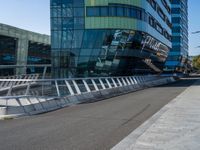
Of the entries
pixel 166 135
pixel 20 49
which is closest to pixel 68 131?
pixel 166 135

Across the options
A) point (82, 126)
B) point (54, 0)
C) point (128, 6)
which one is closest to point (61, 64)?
point (54, 0)

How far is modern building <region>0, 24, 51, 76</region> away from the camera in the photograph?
216ft

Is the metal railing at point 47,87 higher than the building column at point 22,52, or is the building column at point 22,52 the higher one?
the building column at point 22,52

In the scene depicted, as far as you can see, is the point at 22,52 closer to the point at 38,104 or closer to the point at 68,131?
the point at 38,104

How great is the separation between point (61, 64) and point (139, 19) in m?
13.3

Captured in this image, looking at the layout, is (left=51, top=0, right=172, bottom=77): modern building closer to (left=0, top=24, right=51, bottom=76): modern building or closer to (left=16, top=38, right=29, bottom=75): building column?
(left=0, top=24, right=51, bottom=76): modern building

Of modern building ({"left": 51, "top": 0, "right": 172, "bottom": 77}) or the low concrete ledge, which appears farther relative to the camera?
modern building ({"left": 51, "top": 0, "right": 172, "bottom": 77})

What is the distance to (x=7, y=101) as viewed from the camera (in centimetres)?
1588

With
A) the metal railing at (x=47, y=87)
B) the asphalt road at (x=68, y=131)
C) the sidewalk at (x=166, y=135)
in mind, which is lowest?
the asphalt road at (x=68, y=131)

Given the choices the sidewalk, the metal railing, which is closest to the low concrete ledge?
the metal railing

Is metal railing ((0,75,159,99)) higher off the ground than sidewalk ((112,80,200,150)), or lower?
higher

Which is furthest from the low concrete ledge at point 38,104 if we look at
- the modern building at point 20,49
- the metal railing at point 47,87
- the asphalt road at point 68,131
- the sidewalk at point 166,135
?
the modern building at point 20,49

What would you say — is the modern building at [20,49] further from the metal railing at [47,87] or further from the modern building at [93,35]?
the metal railing at [47,87]

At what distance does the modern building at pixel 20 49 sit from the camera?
65.9 meters
